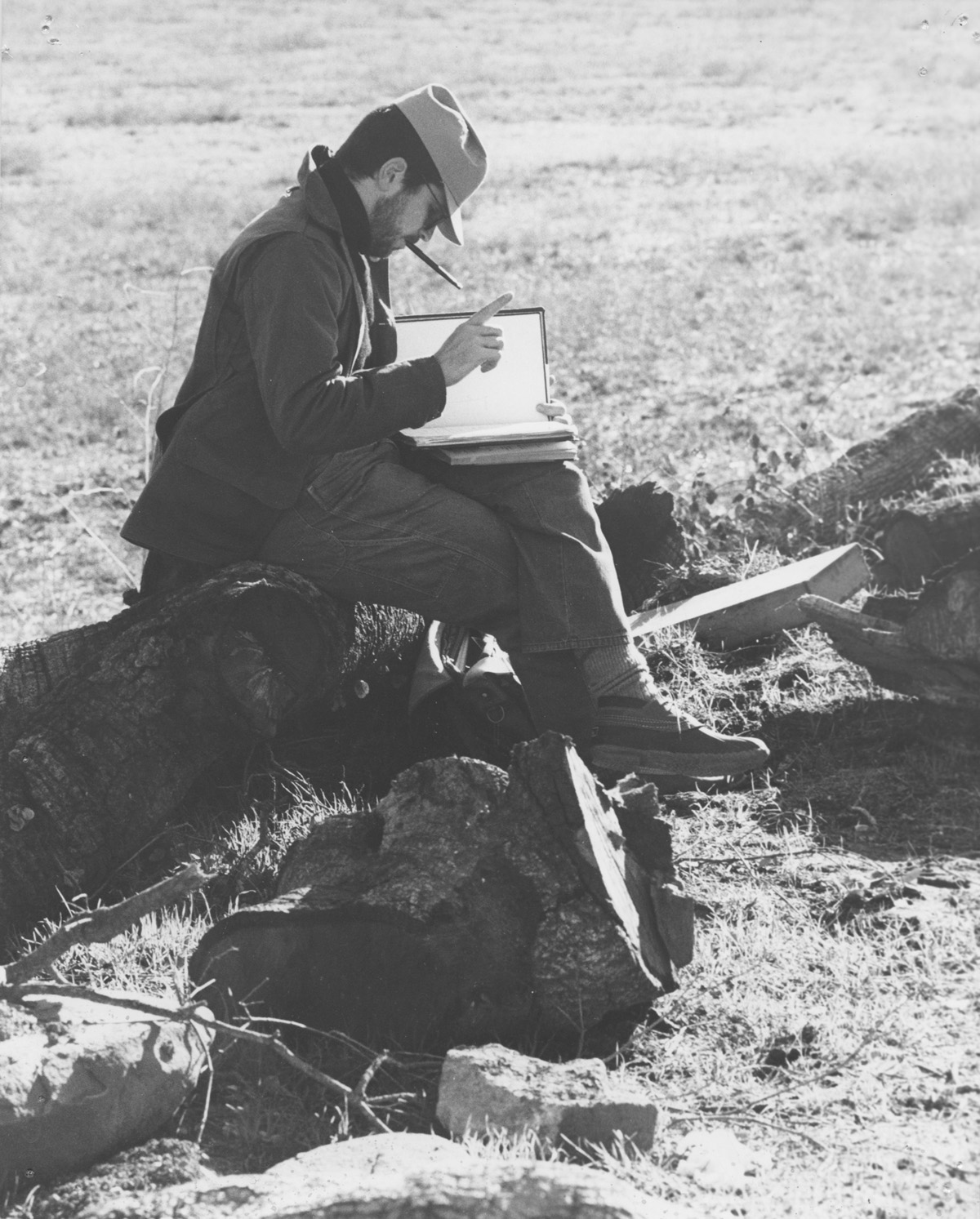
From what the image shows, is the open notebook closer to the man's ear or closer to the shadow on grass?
the man's ear

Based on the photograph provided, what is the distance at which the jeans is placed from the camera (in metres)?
3.83

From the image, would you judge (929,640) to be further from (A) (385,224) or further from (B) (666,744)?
(A) (385,224)

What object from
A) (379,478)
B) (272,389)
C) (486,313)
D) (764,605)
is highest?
(486,313)

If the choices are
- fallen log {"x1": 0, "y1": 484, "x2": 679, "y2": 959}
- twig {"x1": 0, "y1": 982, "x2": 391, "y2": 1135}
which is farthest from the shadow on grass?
twig {"x1": 0, "y1": 982, "x2": 391, "y2": 1135}

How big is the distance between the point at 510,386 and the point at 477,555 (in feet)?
1.84

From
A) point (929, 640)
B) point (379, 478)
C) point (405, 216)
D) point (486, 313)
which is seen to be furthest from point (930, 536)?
point (405, 216)

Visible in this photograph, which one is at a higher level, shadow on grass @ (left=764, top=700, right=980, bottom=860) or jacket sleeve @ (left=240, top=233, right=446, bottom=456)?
jacket sleeve @ (left=240, top=233, right=446, bottom=456)

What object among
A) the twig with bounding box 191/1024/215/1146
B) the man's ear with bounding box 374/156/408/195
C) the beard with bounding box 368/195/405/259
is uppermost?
the man's ear with bounding box 374/156/408/195

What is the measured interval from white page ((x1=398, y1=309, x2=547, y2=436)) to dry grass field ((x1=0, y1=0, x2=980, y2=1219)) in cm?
111

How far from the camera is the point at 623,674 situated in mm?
3906

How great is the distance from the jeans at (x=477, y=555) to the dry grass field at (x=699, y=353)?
586 millimetres

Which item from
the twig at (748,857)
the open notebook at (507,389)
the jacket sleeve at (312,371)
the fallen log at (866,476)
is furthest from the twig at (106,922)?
the fallen log at (866,476)

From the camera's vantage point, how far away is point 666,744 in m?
3.91

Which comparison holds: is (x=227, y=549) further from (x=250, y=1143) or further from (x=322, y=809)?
(x=250, y=1143)
